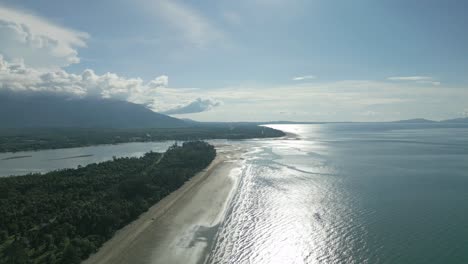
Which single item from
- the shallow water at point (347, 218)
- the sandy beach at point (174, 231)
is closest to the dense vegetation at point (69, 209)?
the sandy beach at point (174, 231)

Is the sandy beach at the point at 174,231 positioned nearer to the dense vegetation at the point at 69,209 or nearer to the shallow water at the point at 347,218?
the dense vegetation at the point at 69,209

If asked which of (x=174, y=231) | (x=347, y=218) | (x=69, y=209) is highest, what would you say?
(x=69, y=209)

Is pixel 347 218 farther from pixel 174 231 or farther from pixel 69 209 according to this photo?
pixel 69 209

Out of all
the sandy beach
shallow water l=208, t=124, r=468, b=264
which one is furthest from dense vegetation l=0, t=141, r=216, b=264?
shallow water l=208, t=124, r=468, b=264

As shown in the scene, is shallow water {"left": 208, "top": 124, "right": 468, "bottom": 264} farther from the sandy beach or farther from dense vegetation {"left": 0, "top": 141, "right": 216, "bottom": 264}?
dense vegetation {"left": 0, "top": 141, "right": 216, "bottom": 264}

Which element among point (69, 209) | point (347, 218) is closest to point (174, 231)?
point (69, 209)

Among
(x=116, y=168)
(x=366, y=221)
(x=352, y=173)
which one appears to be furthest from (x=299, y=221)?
(x=116, y=168)

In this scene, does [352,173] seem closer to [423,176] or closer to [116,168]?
[423,176]
